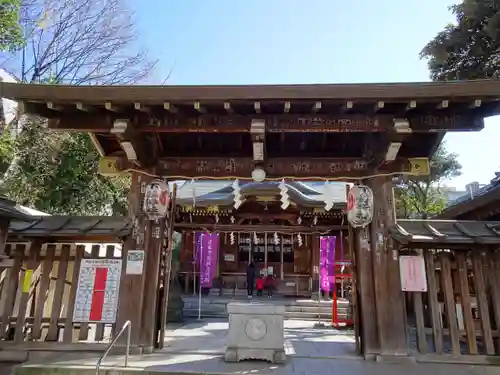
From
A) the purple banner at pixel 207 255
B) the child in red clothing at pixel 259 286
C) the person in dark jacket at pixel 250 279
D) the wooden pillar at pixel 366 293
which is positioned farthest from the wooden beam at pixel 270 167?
the child in red clothing at pixel 259 286

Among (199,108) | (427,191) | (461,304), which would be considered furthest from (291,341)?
(427,191)

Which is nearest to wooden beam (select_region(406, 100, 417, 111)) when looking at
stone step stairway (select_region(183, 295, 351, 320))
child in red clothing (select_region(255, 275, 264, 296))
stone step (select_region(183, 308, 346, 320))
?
Answer: stone step stairway (select_region(183, 295, 351, 320))

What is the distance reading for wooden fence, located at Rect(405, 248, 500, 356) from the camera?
5.66 metres

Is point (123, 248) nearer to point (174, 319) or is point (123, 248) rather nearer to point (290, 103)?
point (290, 103)

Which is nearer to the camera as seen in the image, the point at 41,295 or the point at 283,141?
the point at 41,295

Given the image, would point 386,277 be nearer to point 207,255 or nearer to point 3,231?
point 3,231

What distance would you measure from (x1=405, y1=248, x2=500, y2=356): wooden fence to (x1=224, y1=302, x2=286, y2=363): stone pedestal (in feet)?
7.54

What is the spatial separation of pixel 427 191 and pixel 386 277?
20.0 metres

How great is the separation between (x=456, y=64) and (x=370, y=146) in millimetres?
8652

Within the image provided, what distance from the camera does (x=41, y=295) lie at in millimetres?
5957

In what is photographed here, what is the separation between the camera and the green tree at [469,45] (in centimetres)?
1127

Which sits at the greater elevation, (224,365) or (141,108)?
(141,108)

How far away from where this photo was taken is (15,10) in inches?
369

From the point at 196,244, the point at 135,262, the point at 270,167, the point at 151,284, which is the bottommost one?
the point at 151,284
